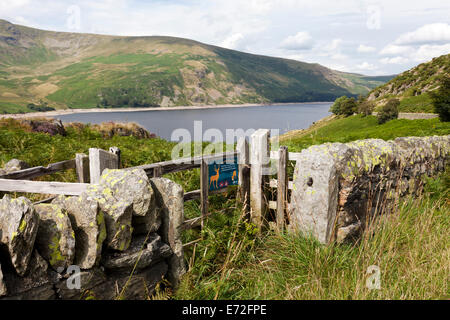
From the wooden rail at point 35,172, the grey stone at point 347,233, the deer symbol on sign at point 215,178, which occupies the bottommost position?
the grey stone at point 347,233

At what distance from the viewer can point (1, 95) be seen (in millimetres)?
183375

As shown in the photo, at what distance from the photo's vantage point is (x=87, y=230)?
9.47ft

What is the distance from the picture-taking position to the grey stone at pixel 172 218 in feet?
12.2

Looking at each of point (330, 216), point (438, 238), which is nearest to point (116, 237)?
point (330, 216)

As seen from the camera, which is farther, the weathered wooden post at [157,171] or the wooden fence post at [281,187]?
the wooden fence post at [281,187]

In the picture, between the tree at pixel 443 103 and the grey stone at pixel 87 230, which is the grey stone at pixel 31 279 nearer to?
the grey stone at pixel 87 230

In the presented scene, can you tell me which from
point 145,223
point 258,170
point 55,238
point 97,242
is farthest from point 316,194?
point 55,238

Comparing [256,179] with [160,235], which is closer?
[160,235]

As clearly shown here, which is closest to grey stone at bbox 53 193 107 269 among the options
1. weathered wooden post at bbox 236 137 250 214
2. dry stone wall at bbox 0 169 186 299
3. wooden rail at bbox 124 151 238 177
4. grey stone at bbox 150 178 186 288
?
dry stone wall at bbox 0 169 186 299

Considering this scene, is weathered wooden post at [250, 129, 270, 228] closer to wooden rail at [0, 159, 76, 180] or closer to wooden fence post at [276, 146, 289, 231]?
wooden fence post at [276, 146, 289, 231]

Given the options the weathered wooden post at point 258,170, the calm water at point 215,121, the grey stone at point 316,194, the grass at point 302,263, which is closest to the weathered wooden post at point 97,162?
the grass at point 302,263

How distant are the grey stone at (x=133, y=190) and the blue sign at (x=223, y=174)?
1.83 meters
